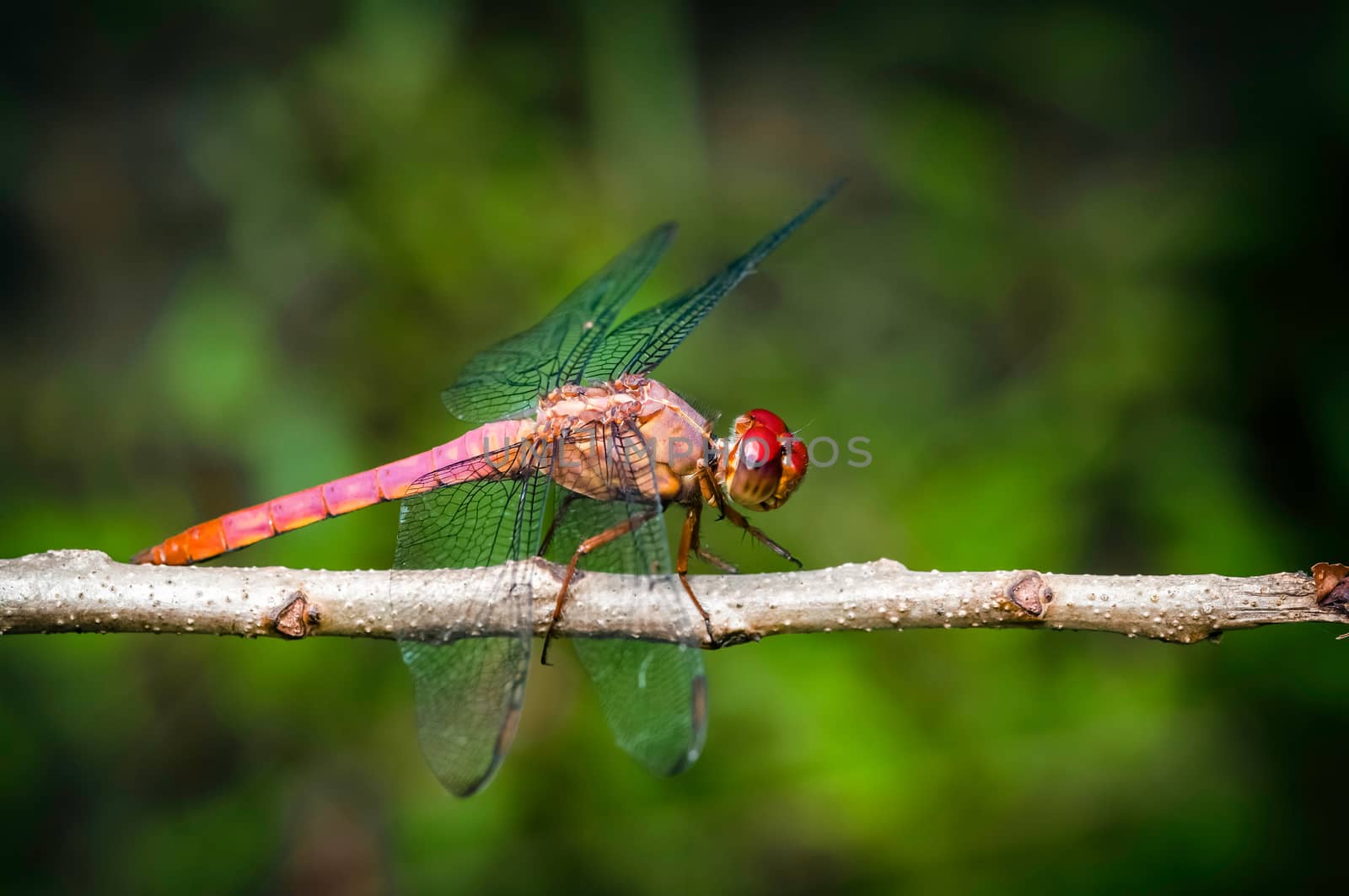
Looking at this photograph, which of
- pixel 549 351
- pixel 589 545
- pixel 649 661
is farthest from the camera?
pixel 549 351

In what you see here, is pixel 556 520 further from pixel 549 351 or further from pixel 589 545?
pixel 549 351

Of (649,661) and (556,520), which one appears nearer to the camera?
(649,661)

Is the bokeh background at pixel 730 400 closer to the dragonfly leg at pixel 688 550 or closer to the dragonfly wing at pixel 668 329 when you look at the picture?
the dragonfly leg at pixel 688 550

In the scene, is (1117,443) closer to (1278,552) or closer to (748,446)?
(1278,552)

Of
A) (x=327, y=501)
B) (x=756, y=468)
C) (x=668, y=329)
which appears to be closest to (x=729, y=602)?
(x=756, y=468)

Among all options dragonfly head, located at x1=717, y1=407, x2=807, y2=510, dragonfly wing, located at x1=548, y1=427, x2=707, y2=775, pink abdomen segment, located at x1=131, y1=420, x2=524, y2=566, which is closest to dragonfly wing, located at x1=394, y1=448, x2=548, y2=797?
dragonfly wing, located at x1=548, y1=427, x2=707, y2=775

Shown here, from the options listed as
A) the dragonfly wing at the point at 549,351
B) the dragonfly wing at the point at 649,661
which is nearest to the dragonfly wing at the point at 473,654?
the dragonfly wing at the point at 649,661

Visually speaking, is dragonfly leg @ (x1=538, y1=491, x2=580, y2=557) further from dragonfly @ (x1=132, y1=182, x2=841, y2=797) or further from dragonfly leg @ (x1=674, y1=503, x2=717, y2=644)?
dragonfly leg @ (x1=674, y1=503, x2=717, y2=644)
